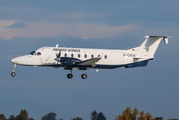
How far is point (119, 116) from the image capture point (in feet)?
163

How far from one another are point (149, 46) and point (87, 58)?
9.43 metres

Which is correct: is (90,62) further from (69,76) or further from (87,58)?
(69,76)

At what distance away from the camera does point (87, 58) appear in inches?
1786

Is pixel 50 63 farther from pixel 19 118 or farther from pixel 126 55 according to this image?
pixel 19 118

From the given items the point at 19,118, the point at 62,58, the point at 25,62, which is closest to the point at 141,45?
the point at 62,58

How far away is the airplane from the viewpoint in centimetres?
4412

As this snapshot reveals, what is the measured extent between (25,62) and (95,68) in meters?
8.97

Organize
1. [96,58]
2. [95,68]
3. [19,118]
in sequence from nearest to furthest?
[96,58] < [95,68] < [19,118]

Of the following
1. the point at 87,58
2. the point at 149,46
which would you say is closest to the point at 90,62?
the point at 87,58

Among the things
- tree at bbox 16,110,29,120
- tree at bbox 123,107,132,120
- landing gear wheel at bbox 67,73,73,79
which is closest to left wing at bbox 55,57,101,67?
landing gear wheel at bbox 67,73,73,79

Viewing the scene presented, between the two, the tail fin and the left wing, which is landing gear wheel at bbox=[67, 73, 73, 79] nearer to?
the left wing

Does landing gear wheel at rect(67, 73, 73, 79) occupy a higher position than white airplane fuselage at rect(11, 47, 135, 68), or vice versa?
white airplane fuselage at rect(11, 47, 135, 68)

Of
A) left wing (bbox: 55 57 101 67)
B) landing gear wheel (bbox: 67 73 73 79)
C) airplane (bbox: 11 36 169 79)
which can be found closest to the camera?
left wing (bbox: 55 57 101 67)

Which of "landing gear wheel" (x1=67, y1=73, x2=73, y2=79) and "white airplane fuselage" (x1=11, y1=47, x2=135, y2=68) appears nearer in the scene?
"white airplane fuselage" (x1=11, y1=47, x2=135, y2=68)
